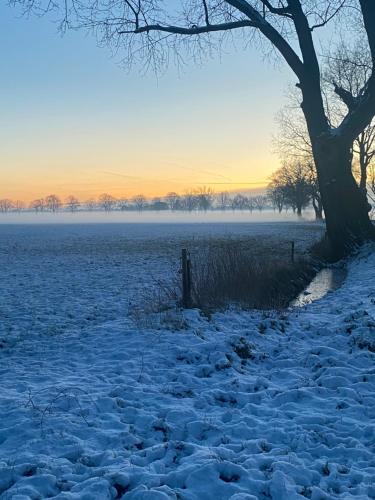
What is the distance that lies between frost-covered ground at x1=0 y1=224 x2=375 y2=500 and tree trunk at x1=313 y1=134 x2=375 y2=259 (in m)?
9.91

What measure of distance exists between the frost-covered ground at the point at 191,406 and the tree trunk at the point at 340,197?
390 inches

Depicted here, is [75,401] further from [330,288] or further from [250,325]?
[330,288]

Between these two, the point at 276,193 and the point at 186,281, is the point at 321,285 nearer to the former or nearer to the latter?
the point at 186,281

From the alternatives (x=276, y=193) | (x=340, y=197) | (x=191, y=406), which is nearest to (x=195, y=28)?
(x=340, y=197)

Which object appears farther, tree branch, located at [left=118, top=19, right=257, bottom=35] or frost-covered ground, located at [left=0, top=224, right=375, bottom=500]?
tree branch, located at [left=118, top=19, right=257, bottom=35]

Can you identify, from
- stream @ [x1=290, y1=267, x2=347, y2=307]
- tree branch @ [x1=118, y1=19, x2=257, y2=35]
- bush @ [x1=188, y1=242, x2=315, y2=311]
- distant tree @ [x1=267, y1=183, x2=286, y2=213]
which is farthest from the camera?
distant tree @ [x1=267, y1=183, x2=286, y2=213]

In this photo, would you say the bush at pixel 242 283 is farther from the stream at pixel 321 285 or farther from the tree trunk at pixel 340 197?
the tree trunk at pixel 340 197

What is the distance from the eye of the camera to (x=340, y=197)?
19.6m

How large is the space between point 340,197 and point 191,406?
15904mm

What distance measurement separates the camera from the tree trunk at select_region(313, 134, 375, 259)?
19078mm

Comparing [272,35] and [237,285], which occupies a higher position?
[272,35]

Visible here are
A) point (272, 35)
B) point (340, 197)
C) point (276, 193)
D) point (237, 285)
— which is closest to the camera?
point (237, 285)

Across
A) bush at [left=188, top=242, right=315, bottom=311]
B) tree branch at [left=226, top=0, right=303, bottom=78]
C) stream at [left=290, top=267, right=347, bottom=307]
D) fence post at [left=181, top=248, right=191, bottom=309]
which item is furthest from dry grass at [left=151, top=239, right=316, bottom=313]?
tree branch at [left=226, top=0, right=303, bottom=78]

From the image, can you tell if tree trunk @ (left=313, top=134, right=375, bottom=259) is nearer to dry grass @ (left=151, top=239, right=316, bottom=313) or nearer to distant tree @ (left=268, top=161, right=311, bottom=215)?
dry grass @ (left=151, top=239, right=316, bottom=313)
